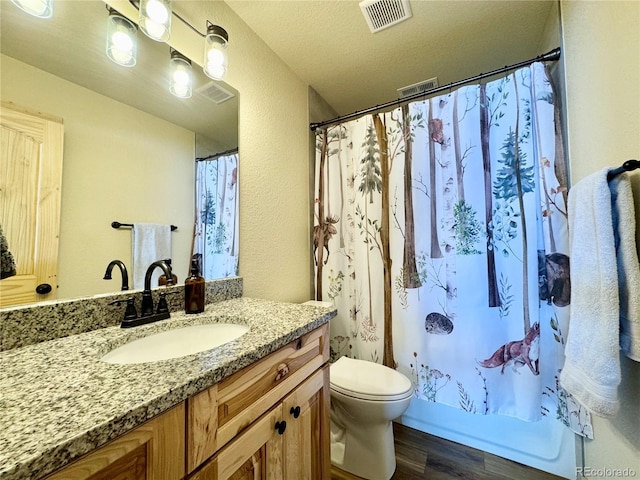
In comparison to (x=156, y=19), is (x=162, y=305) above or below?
below

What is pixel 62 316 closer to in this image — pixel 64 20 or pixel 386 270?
pixel 64 20

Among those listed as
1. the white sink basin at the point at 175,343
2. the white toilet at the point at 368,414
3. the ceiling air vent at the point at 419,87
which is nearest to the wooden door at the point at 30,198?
the white sink basin at the point at 175,343

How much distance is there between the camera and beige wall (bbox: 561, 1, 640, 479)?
0.77m

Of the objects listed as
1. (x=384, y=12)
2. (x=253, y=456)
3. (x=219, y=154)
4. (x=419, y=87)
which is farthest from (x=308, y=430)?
(x=419, y=87)

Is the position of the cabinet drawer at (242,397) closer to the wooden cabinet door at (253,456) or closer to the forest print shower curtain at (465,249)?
the wooden cabinet door at (253,456)

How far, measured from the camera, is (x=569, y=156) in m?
1.20

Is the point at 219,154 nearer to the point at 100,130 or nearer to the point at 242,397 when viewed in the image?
the point at 100,130

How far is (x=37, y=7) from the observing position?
0.75m

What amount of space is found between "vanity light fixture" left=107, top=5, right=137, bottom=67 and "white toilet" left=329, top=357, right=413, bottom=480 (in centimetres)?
165

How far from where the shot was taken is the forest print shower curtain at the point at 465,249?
1.18 meters

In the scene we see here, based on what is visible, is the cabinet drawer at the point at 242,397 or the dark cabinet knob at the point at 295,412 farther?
the dark cabinet knob at the point at 295,412

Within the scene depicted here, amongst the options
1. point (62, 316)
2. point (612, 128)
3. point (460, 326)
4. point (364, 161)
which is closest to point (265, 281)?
point (62, 316)

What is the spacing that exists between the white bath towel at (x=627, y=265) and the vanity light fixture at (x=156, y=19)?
1668 millimetres

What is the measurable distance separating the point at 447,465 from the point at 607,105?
1764mm
